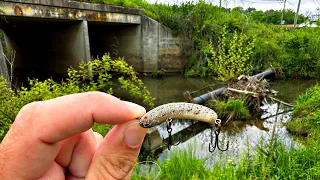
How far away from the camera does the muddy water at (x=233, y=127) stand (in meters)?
5.52

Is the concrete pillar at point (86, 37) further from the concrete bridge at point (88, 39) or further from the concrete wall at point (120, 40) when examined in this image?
the concrete wall at point (120, 40)

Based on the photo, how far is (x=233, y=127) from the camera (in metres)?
7.67

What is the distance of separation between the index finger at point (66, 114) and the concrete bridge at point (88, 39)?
1073 cm

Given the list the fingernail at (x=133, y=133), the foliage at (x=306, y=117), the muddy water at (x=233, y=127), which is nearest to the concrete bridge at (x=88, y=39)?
the muddy water at (x=233, y=127)

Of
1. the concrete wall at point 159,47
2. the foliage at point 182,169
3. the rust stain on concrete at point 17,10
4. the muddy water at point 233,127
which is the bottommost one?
the muddy water at point 233,127

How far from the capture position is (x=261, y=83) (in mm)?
9375

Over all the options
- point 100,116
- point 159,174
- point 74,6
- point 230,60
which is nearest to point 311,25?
point 230,60

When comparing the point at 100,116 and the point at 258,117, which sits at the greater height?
the point at 100,116

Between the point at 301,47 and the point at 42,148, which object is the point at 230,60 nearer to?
the point at 301,47

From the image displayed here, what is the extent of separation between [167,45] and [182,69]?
218 cm

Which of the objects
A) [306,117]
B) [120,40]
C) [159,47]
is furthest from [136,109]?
[120,40]

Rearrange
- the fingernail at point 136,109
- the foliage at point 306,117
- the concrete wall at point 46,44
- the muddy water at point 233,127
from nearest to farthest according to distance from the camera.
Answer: the fingernail at point 136,109 → the muddy water at point 233,127 → the foliage at point 306,117 → the concrete wall at point 46,44

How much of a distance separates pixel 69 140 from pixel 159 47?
15.1 meters

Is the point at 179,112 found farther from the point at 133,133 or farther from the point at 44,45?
the point at 44,45
